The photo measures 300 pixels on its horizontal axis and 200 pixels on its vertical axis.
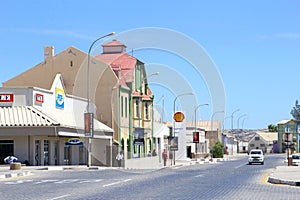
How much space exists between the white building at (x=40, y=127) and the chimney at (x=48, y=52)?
899 cm

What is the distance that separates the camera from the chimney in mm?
64125

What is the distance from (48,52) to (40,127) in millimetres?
19328

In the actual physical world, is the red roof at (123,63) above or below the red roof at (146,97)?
above

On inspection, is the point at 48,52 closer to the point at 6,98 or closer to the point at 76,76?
the point at 76,76

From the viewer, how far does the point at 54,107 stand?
53.2 m

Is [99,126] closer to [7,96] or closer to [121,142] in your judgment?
[121,142]

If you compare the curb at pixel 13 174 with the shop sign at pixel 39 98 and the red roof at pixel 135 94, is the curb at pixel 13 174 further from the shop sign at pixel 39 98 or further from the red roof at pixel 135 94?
the red roof at pixel 135 94

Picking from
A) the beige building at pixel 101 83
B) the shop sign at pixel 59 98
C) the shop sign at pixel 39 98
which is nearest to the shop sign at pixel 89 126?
the shop sign at pixel 39 98

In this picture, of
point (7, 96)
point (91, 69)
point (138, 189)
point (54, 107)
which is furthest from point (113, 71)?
point (138, 189)

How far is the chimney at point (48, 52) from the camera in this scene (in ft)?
210

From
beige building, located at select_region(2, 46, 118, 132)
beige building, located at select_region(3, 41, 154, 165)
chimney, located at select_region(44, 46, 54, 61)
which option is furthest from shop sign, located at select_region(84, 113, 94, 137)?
chimney, located at select_region(44, 46, 54, 61)

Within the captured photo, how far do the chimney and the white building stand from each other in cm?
899

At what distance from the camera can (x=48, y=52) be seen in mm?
65062

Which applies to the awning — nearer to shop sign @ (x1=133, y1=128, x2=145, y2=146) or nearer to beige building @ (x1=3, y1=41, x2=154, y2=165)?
beige building @ (x1=3, y1=41, x2=154, y2=165)
